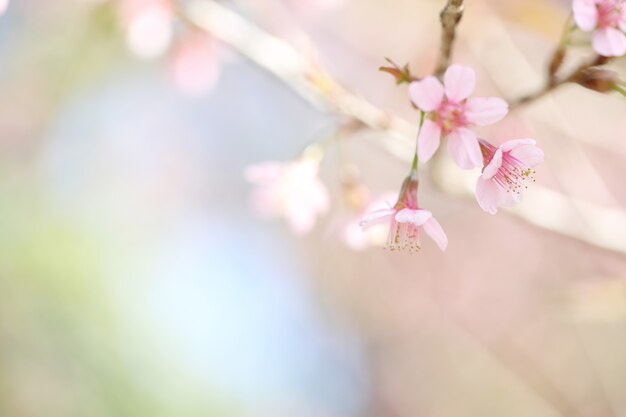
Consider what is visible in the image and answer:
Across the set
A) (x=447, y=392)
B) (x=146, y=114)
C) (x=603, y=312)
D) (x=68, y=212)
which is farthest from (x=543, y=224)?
(x=146, y=114)

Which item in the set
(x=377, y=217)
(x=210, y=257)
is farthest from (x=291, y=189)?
(x=210, y=257)

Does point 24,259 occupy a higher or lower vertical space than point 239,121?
lower

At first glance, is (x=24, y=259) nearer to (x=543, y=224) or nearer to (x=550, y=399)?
(x=550, y=399)

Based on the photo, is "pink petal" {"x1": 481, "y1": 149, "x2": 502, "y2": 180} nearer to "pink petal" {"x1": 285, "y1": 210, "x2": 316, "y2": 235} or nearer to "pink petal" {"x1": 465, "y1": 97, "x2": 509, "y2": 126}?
"pink petal" {"x1": 465, "y1": 97, "x2": 509, "y2": 126}

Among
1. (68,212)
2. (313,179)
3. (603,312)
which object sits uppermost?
(68,212)

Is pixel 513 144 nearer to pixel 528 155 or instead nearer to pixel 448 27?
pixel 528 155

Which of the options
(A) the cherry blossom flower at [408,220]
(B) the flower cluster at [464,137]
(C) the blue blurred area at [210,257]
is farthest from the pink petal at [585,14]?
(C) the blue blurred area at [210,257]

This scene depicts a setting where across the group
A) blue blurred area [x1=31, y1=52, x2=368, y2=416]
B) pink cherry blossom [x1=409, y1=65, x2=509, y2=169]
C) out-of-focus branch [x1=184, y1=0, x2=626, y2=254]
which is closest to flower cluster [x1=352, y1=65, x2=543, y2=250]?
pink cherry blossom [x1=409, y1=65, x2=509, y2=169]
